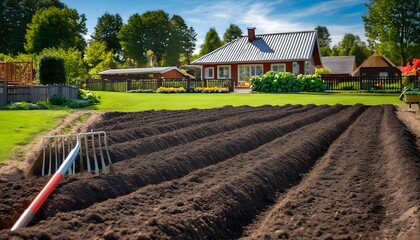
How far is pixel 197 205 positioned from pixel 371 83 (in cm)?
3135

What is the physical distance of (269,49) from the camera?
1797 inches

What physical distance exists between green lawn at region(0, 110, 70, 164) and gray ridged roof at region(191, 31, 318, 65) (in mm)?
29789

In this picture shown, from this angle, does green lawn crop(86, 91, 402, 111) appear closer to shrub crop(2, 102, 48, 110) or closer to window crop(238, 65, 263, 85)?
shrub crop(2, 102, 48, 110)

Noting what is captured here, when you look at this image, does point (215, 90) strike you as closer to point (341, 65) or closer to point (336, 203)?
point (336, 203)

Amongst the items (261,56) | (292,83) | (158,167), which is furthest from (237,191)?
(261,56)

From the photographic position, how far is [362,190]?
7266 mm

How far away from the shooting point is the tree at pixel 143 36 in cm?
9638

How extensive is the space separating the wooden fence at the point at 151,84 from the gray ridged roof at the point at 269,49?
23.5 feet

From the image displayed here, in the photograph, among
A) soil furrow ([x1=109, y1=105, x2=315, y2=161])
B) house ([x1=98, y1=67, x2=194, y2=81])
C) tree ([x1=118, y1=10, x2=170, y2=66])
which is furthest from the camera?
tree ([x1=118, y1=10, x2=170, y2=66])

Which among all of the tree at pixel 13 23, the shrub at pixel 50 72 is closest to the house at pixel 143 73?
the shrub at pixel 50 72

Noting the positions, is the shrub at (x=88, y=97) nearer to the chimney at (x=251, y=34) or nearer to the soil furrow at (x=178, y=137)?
the soil furrow at (x=178, y=137)

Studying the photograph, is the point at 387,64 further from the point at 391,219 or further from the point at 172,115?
the point at 391,219

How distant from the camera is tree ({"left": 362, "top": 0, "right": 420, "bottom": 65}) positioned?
6181 cm

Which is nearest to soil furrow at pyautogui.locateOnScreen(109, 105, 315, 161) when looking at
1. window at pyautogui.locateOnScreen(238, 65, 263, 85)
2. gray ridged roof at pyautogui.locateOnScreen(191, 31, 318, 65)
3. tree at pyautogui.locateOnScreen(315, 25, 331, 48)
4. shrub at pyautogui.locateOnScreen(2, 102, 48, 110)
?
shrub at pyautogui.locateOnScreen(2, 102, 48, 110)
